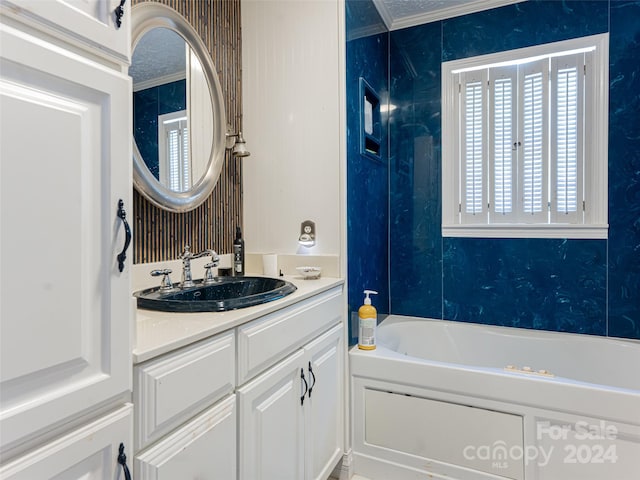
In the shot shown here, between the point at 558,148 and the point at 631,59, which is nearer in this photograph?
the point at 631,59

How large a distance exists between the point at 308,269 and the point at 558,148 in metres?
1.71

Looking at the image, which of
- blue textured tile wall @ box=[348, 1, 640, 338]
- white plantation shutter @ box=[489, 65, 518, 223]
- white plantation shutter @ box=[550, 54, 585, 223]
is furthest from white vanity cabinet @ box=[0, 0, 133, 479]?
white plantation shutter @ box=[550, 54, 585, 223]

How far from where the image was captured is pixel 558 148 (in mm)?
2318

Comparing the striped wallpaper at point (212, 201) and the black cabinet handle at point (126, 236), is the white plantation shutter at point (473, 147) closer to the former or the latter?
the striped wallpaper at point (212, 201)

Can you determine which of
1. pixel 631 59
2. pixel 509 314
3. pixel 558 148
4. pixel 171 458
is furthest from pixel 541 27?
pixel 171 458

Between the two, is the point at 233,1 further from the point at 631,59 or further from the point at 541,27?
the point at 631,59

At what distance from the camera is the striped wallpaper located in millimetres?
1535

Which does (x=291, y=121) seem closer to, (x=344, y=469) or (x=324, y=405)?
(x=324, y=405)

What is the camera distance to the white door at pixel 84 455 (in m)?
0.62

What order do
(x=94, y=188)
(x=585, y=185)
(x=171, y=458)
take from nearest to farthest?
(x=94, y=188), (x=171, y=458), (x=585, y=185)

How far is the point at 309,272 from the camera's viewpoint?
1.88 metres

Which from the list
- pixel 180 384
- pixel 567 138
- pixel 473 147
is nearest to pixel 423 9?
pixel 473 147

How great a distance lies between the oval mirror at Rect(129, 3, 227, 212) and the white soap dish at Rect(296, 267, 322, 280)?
57 centimetres

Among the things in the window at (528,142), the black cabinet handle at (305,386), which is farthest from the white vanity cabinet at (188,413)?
the window at (528,142)
